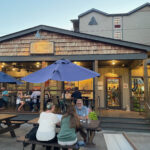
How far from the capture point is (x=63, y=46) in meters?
6.51

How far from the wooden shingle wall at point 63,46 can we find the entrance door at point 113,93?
306cm

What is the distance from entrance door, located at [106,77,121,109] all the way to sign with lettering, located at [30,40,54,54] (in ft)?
14.6

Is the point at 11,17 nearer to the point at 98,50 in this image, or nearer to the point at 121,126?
the point at 98,50

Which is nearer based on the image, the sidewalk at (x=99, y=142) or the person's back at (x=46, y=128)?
the person's back at (x=46, y=128)

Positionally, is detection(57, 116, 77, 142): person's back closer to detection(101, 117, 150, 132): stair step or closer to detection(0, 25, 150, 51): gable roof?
detection(101, 117, 150, 132): stair step

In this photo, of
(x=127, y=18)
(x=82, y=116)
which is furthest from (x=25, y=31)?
(x=127, y=18)

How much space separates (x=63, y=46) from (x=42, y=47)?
1064 mm

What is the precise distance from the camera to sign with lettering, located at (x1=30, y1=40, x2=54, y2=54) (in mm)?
6492

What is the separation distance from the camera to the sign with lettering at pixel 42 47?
6.49 metres

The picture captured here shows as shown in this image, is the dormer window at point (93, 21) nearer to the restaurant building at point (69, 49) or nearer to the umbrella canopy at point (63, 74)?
the restaurant building at point (69, 49)

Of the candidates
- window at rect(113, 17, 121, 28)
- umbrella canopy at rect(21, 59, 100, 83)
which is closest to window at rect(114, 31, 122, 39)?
window at rect(113, 17, 121, 28)

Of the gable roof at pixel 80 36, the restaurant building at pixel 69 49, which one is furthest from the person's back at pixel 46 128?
the gable roof at pixel 80 36

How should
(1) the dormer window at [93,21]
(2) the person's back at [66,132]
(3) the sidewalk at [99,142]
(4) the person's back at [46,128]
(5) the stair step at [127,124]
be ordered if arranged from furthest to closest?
(1) the dormer window at [93,21] < (5) the stair step at [127,124] < (3) the sidewalk at [99,142] < (4) the person's back at [46,128] < (2) the person's back at [66,132]

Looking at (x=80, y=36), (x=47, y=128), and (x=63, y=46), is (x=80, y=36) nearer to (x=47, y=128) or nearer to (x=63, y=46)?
(x=63, y=46)
